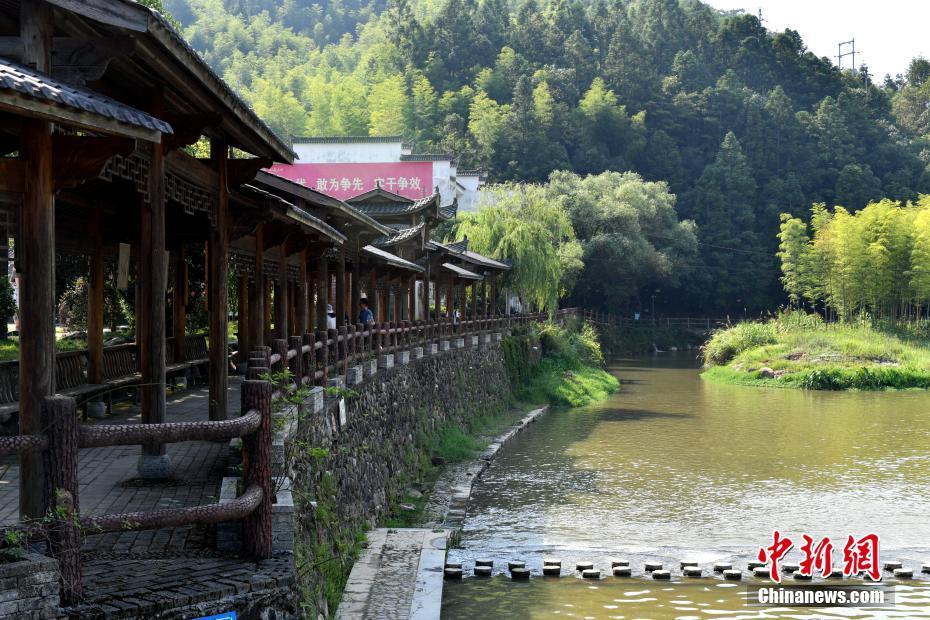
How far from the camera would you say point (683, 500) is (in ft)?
53.8

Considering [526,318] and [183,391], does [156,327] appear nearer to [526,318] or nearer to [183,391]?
[183,391]

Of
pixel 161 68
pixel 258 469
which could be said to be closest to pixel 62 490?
pixel 258 469

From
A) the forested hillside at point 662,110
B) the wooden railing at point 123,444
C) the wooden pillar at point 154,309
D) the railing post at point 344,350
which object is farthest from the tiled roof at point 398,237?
the forested hillside at point 662,110

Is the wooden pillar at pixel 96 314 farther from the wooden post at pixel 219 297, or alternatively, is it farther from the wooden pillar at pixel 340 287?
the wooden pillar at pixel 340 287

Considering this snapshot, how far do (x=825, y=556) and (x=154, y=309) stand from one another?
8.80 metres

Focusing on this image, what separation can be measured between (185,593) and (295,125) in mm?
78758

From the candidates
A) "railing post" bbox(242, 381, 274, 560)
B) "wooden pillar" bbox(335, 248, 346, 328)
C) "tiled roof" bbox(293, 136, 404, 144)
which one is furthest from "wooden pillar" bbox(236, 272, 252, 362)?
"tiled roof" bbox(293, 136, 404, 144)

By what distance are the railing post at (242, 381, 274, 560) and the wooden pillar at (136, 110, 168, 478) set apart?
1701mm

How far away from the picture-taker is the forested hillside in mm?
72625

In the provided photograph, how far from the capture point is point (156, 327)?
25.2 feet

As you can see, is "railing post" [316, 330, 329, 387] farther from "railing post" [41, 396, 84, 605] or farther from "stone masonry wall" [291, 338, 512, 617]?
"railing post" [41, 396, 84, 605]

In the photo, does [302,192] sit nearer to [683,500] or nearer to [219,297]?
[219,297]

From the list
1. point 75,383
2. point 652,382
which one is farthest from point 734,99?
point 75,383

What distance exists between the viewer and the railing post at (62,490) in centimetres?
469
